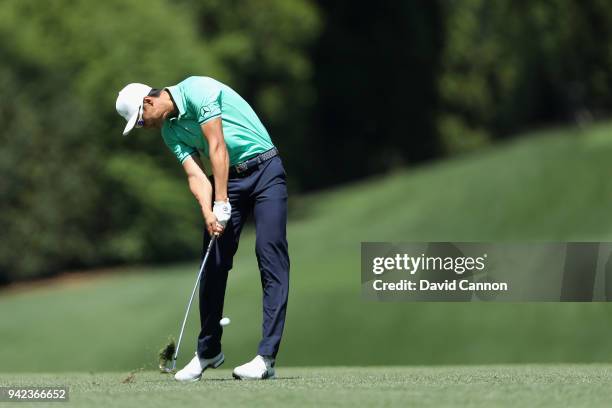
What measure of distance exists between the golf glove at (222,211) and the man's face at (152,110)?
77cm

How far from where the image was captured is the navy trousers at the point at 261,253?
992cm

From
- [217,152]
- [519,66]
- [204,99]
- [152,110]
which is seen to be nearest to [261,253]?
[217,152]

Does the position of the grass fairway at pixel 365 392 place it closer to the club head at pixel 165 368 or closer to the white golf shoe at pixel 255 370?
the white golf shoe at pixel 255 370

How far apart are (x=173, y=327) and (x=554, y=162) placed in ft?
47.9

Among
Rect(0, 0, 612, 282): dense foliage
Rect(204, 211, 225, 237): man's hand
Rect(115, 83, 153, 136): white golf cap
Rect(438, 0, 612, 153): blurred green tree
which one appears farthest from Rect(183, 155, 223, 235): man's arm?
Rect(438, 0, 612, 153): blurred green tree

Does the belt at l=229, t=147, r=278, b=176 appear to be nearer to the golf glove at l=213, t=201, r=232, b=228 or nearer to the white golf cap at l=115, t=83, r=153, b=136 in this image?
the golf glove at l=213, t=201, r=232, b=228

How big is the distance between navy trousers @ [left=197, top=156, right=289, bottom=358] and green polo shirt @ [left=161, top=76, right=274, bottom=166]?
0.59 feet

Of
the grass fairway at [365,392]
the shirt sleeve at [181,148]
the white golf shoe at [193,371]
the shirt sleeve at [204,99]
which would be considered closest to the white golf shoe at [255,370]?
the grass fairway at [365,392]

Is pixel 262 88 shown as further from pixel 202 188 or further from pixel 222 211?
pixel 222 211

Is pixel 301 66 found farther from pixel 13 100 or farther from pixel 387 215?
pixel 13 100

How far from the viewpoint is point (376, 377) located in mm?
9961

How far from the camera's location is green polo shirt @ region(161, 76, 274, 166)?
32.3 ft

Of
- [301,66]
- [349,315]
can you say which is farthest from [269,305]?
[301,66]

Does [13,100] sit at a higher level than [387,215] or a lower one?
higher
